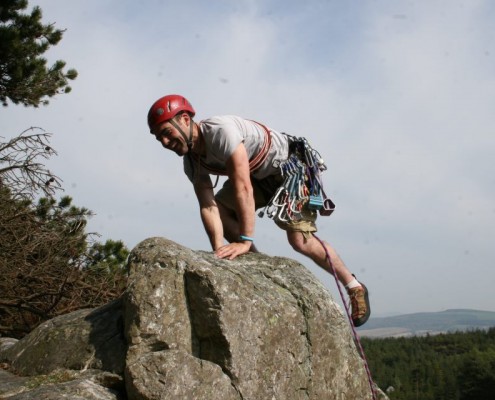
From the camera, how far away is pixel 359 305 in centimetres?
562

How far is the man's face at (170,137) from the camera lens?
5.03 m

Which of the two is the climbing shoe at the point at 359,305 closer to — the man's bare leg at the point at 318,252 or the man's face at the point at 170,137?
the man's bare leg at the point at 318,252

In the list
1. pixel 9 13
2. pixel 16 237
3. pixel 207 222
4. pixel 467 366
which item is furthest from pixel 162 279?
pixel 467 366

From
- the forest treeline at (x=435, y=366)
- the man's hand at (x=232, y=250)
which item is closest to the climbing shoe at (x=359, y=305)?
the man's hand at (x=232, y=250)

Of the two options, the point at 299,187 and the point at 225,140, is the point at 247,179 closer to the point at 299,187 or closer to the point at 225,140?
the point at 225,140

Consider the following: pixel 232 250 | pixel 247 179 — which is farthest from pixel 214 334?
pixel 247 179

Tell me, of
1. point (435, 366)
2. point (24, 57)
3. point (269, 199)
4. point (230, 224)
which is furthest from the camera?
point (435, 366)

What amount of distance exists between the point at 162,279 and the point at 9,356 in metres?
1.52

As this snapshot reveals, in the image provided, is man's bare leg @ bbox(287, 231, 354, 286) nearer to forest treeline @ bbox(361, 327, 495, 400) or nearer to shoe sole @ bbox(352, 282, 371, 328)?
shoe sole @ bbox(352, 282, 371, 328)

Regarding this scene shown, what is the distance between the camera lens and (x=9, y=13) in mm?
9961

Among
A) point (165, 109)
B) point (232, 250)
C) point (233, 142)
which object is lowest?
point (232, 250)

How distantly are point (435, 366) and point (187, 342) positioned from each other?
135m

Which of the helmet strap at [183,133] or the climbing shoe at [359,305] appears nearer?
the helmet strap at [183,133]

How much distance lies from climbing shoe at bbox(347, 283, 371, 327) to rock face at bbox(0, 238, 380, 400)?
763 mm
